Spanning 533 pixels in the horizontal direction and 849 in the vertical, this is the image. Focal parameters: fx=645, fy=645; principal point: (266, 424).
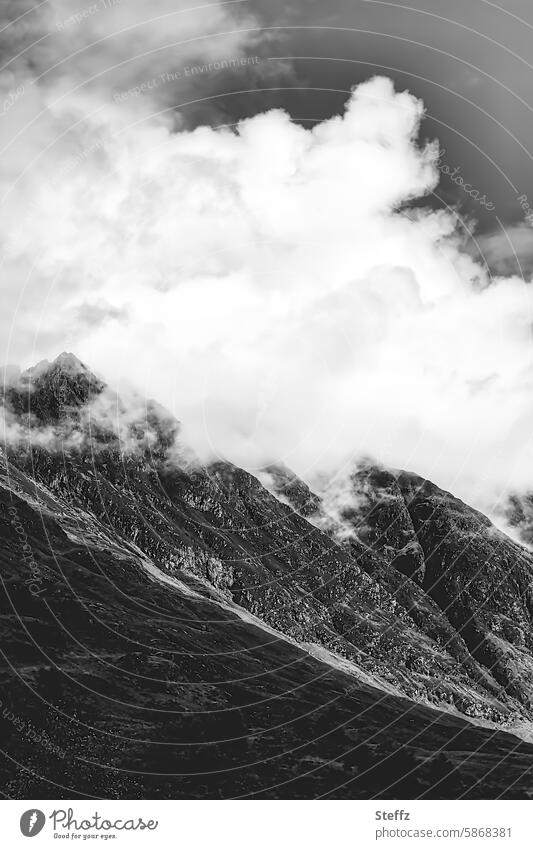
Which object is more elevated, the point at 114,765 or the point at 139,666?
the point at 139,666

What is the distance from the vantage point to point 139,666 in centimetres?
19700
